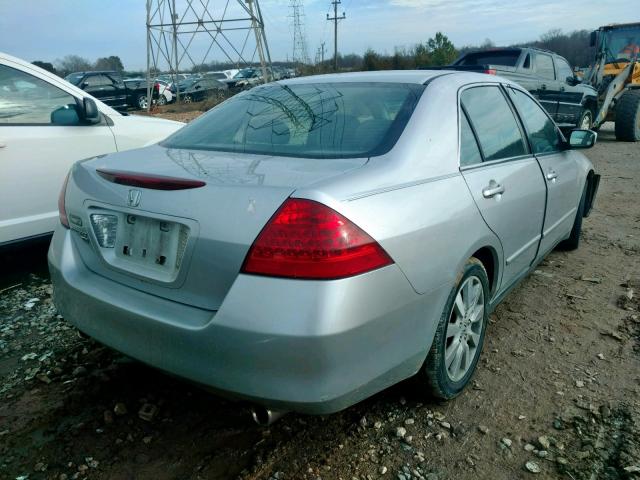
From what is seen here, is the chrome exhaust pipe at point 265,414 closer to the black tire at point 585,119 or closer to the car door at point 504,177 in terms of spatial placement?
the car door at point 504,177

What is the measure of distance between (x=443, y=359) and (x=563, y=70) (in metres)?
11.0

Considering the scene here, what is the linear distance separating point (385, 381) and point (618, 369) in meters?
1.59

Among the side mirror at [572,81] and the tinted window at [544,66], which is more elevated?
the tinted window at [544,66]

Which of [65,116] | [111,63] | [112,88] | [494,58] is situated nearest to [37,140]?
[65,116]

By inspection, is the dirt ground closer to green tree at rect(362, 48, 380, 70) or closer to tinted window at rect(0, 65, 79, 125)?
tinted window at rect(0, 65, 79, 125)

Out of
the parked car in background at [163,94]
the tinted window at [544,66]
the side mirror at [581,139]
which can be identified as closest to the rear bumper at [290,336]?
the side mirror at [581,139]

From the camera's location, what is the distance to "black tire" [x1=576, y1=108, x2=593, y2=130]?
36.1 ft

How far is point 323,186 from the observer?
1823 mm

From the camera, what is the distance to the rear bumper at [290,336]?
1703mm

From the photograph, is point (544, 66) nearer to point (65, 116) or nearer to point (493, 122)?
point (493, 122)

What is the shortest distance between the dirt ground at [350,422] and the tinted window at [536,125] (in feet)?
3.85

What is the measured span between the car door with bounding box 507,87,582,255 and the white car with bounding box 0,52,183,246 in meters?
3.22

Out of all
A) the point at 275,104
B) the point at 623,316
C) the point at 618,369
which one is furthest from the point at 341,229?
the point at 623,316

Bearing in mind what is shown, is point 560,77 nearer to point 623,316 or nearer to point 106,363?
point 623,316
